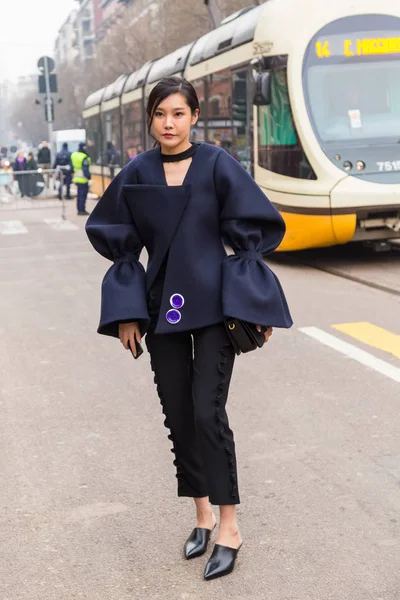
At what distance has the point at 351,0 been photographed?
11.8 m

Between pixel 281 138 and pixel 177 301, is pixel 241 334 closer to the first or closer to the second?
pixel 177 301

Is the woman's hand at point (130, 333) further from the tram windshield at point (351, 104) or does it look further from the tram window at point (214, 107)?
the tram window at point (214, 107)

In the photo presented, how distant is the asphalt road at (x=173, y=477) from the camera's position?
11.5 feet

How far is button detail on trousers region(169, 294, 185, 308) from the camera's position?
342 cm

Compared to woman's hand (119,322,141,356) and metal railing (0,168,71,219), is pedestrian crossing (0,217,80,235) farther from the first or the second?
woman's hand (119,322,141,356)

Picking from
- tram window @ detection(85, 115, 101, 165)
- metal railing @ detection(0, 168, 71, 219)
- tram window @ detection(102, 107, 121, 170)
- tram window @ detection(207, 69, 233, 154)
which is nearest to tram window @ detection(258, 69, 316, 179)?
tram window @ detection(207, 69, 233, 154)

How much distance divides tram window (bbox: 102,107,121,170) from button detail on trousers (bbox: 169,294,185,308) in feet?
71.2

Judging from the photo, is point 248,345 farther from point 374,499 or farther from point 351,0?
point 351,0

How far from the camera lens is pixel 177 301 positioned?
3426 mm

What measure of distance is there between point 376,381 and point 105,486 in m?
2.28

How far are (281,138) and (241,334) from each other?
347 inches

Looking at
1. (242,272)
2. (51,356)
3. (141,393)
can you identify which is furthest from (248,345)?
(51,356)

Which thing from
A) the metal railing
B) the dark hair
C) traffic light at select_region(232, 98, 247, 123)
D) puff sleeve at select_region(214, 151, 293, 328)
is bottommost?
the metal railing

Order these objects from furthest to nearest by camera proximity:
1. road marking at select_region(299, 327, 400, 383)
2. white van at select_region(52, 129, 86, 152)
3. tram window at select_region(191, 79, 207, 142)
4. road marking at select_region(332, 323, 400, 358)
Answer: white van at select_region(52, 129, 86, 152) < tram window at select_region(191, 79, 207, 142) < road marking at select_region(332, 323, 400, 358) < road marking at select_region(299, 327, 400, 383)
